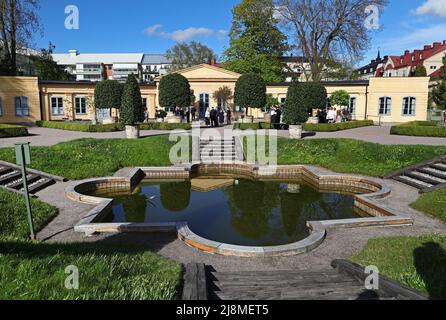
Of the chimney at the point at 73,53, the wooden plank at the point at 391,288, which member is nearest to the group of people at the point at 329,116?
the wooden plank at the point at 391,288

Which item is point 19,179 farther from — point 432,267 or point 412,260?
point 432,267

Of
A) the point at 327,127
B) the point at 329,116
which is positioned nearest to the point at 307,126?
the point at 327,127

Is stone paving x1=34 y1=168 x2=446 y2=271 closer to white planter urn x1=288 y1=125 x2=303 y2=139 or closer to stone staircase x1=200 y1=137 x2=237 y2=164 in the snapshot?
stone staircase x1=200 y1=137 x2=237 y2=164

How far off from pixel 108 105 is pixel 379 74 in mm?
27383

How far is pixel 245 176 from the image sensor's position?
14.3 m

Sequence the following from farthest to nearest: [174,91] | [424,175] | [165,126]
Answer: [174,91]
[165,126]
[424,175]

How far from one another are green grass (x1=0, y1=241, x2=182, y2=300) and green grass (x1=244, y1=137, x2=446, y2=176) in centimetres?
1039

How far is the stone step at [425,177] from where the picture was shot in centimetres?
1070

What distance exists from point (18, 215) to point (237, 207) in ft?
18.6

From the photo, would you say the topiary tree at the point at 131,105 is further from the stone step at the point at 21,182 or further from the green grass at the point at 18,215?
the green grass at the point at 18,215

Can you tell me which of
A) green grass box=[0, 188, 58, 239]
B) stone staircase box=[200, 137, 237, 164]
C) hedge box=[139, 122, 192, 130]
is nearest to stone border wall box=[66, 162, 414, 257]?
stone staircase box=[200, 137, 237, 164]

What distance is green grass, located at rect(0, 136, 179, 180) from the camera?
12445mm
